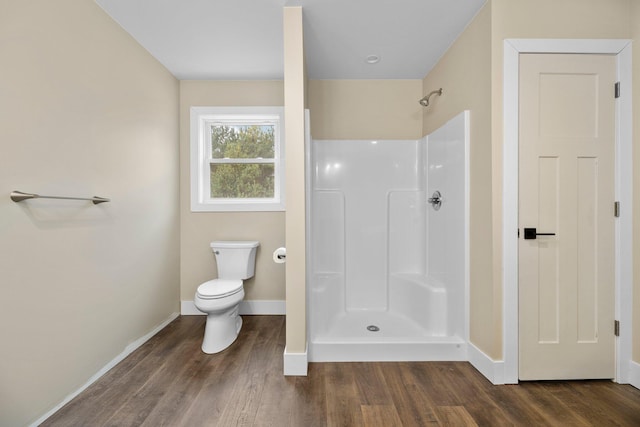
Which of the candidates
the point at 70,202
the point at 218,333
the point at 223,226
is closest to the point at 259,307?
the point at 218,333

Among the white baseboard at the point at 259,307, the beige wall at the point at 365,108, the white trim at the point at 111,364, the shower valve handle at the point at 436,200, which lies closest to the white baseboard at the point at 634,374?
the shower valve handle at the point at 436,200

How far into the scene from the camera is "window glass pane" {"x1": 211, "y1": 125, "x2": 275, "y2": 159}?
305cm

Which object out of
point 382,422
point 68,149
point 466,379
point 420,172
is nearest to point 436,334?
point 466,379

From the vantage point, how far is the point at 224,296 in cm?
220

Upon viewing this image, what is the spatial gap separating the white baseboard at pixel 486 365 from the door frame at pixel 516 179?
1.2 inches

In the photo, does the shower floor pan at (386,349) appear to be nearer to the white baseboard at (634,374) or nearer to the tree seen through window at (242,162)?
the white baseboard at (634,374)

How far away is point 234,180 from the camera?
3045 millimetres

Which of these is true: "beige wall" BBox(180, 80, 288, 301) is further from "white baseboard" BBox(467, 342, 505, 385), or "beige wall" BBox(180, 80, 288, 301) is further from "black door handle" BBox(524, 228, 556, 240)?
"black door handle" BBox(524, 228, 556, 240)

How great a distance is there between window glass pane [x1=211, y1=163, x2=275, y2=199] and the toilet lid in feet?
3.17

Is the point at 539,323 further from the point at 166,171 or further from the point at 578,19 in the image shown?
the point at 166,171

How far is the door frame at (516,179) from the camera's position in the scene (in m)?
1.73

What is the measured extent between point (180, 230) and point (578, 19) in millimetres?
3468

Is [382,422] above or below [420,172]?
below

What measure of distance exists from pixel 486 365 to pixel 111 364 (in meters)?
2.42
